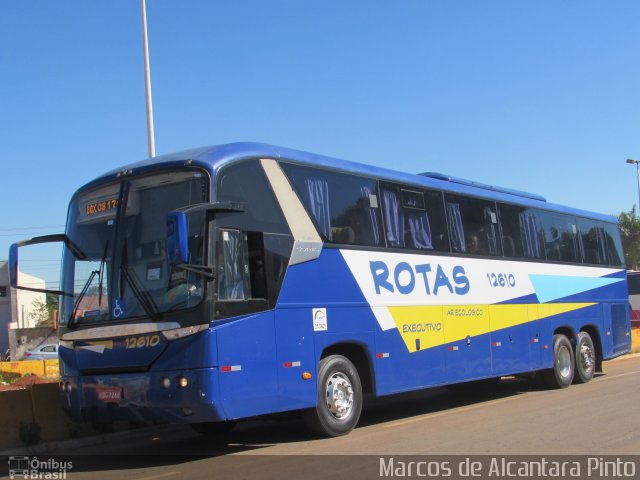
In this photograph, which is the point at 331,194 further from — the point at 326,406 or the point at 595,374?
the point at 595,374

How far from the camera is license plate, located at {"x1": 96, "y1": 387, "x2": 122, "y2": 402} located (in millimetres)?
8031

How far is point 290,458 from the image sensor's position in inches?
314

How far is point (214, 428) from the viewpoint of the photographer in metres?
10.1

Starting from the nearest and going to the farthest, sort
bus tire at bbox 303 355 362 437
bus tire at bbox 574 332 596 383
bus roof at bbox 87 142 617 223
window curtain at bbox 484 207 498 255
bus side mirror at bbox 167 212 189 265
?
bus side mirror at bbox 167 212 189 265
bus roof at bbox 87 142 617 223
bus tire at bbox 303 355 362 437
window curtain at bbox 484 207 498 255
bus tire at bbox 574 332 596 383

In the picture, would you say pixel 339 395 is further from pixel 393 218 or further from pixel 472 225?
pixel 472 225

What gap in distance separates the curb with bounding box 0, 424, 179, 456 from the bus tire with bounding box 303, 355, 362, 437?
2765mm

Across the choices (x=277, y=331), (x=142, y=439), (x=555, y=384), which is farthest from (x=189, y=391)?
(x=555, y=384)

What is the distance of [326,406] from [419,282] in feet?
9.91

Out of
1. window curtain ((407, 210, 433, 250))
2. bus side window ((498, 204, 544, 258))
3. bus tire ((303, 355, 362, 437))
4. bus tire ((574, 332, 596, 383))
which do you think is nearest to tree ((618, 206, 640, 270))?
bus tire ((574, 332, 596, 383))

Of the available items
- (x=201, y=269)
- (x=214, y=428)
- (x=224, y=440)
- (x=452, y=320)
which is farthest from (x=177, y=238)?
(x=452, y=320)

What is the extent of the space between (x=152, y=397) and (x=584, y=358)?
38.1 feet

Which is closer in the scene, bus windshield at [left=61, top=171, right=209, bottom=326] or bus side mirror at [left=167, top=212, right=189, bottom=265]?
bus side mirror at [left=167, top=212, right=189, bottom=265]

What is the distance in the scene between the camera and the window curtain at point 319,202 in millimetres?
9531

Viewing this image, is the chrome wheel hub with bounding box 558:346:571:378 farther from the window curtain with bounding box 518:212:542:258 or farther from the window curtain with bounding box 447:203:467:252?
Answer: the window curtain with bounding box 447:203:467:252
